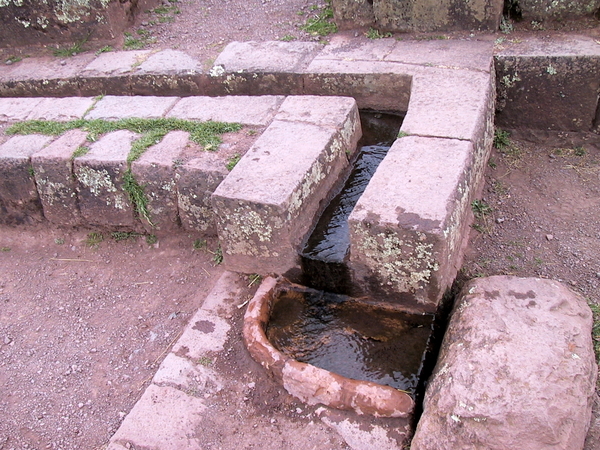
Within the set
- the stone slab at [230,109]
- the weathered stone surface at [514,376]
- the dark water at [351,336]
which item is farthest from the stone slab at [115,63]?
the weathered stone surface at [514,376]

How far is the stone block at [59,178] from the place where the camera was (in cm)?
339

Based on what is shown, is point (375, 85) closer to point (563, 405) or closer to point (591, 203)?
point (591, 203)

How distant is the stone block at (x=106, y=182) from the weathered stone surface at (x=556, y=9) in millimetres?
2969

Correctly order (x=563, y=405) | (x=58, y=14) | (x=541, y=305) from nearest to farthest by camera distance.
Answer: (x=563, y=405) < (x=541, y=305) < (x=58, y=14)

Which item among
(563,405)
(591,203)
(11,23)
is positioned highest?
(11,23)

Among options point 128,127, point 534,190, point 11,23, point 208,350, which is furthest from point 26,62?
point 534,190

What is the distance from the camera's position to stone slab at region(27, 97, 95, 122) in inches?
154

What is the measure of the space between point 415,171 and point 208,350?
135 cm

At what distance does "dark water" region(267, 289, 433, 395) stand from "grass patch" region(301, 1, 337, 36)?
2592 mm

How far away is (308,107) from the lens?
3502mm

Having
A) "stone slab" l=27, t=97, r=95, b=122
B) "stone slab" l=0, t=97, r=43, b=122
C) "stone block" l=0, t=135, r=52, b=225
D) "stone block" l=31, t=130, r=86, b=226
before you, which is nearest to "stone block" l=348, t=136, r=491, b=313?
"stone block" l=31, t=130, r=86, b=226

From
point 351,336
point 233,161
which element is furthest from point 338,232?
point 233,161

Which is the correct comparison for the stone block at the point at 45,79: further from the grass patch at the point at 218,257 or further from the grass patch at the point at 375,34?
the grass patch at the point at 375,34

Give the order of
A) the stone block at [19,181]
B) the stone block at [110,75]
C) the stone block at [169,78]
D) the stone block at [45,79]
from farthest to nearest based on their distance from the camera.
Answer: the stone block at [45,79]
the stone block at [110,75]
the stone block at [169,78]
the stone block at [19,181]
